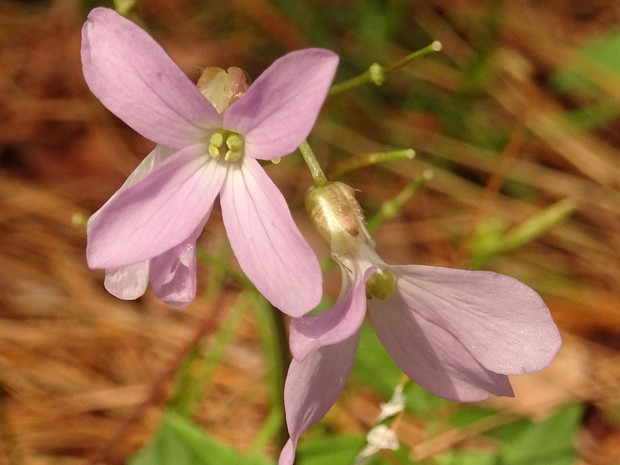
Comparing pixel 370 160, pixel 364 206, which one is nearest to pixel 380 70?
pixel 370 160

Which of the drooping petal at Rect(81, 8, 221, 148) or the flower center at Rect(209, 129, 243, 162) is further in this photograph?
the flower center at Rect(209, 129, 243, 162)

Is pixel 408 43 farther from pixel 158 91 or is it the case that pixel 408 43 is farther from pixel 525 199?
pixel 158 91

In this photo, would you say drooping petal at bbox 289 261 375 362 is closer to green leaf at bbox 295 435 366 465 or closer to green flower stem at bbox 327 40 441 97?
green flower stem at bbox 327 40 441 97

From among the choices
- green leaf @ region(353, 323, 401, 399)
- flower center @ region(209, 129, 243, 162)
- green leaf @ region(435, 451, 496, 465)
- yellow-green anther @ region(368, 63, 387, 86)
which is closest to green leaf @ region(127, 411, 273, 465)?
green leaf @ region(353, 323, 401, 399)

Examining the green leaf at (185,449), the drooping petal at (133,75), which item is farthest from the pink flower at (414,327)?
the green leaf at (185,449)

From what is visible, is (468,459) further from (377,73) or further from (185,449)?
(377,73)

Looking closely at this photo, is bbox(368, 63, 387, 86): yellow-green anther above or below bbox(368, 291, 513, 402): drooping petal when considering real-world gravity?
above

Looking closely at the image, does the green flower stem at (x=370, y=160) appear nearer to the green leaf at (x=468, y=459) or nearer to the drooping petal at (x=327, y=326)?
the drooping petal at (x=327, y=326)
